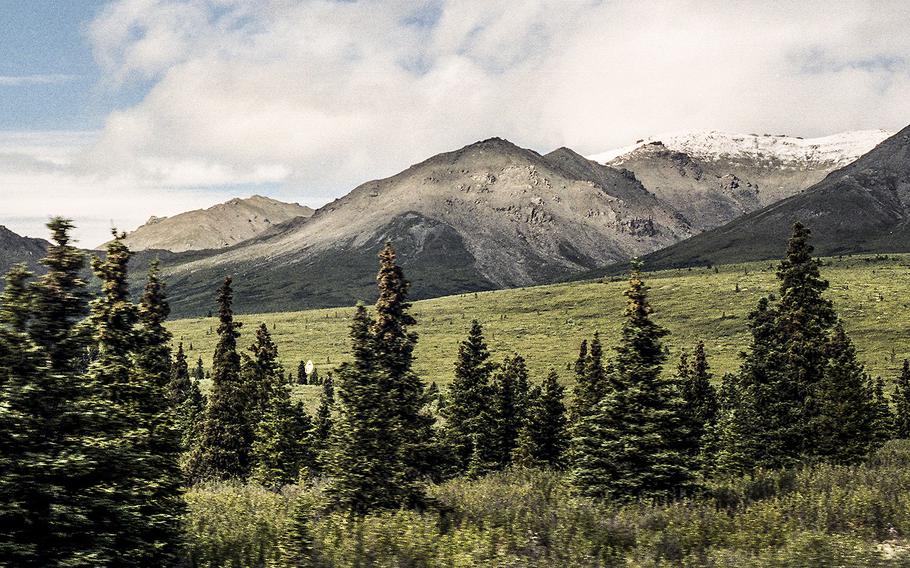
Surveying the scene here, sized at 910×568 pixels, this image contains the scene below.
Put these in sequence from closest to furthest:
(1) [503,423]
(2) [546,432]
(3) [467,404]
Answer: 1. (3) [467,404]
2. (1) [503,423]
3. (2) [546,432]

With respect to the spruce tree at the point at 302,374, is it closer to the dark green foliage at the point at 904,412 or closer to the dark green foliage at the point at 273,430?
the dark green foliage at the point at 273,430

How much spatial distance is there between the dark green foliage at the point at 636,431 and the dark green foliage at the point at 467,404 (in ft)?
73.7

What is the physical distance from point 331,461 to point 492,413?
31821 millimetres

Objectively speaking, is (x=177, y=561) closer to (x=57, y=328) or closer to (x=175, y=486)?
(x=175, y=486)

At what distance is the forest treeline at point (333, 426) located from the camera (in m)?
11.1

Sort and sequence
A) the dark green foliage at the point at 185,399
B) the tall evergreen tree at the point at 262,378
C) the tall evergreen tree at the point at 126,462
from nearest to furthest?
the tall evergreen tree at the point at 126,462 → the tall evergreen tree at the point at 262,378 → the dark green foliage at the point at 185,399

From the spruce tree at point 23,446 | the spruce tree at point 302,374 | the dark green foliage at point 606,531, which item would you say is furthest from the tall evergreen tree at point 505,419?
the spruce tree at point 302,374

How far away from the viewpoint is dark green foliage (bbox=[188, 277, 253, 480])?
45281 mm

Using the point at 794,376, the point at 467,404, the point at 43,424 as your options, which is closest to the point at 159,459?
the point at 43,424

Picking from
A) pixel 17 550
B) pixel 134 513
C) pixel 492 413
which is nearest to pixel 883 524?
pixel 134 513

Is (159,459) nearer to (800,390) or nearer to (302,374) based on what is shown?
(800,390)

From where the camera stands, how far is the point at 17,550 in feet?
32.0

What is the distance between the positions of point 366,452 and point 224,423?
32.0m

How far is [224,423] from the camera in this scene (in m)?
45.8
